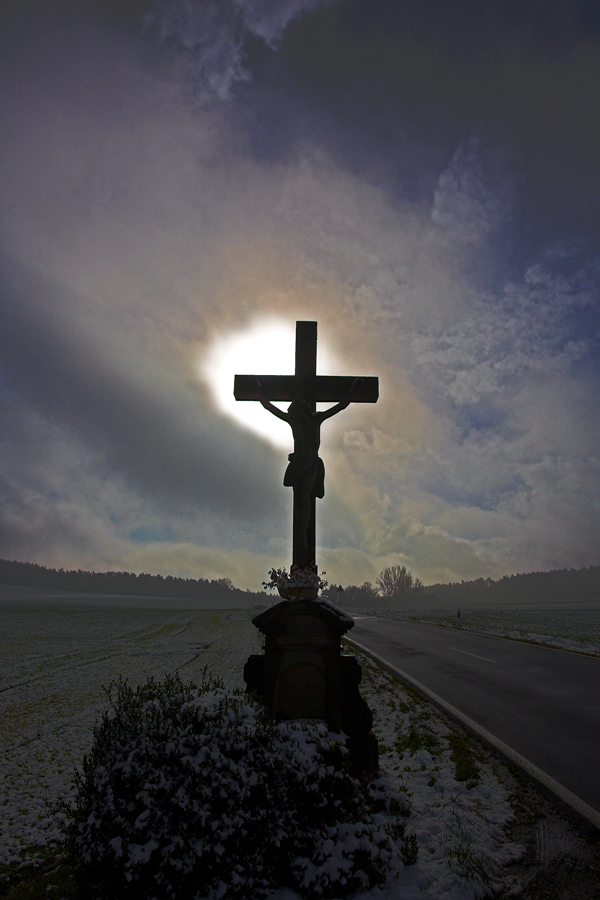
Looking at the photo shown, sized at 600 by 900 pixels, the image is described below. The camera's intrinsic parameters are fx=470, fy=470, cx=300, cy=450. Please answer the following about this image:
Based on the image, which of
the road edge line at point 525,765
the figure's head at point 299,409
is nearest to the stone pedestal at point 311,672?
the road edge line at point 525,765

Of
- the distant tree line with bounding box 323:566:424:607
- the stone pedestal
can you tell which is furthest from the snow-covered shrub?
the distant tree line with bounding box 323:566:424:607

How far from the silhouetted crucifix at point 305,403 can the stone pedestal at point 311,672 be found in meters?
0.72

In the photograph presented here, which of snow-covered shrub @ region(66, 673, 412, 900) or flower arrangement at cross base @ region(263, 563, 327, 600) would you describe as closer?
snow-covered shrub @ region(66, 673, 412, 900)

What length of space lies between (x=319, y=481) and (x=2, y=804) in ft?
15.5

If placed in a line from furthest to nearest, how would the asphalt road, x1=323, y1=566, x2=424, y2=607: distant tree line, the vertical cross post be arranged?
x1=323, y1=566, x2=424, y2=607: distant tree line, the vertical cross post, the asphalt road

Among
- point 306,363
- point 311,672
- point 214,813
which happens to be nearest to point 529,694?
point 311,672

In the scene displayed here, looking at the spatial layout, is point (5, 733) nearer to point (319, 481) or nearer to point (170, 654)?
point (319, 481)

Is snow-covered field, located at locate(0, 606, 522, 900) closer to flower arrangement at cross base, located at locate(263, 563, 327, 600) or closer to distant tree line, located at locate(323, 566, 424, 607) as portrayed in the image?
flower arrangement at cross base, located at locate(263, 563, 327, 600)

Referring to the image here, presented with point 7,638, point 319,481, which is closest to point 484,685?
point 319,481

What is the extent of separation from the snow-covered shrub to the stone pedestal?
0.98 meters

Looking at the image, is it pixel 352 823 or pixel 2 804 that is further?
pixel 2 804

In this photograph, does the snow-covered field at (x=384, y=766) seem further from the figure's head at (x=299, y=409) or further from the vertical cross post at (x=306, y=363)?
the figure's head at (x=299, y=409)

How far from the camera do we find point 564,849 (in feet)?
12.3

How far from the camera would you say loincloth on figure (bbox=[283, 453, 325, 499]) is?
5.66 meters
